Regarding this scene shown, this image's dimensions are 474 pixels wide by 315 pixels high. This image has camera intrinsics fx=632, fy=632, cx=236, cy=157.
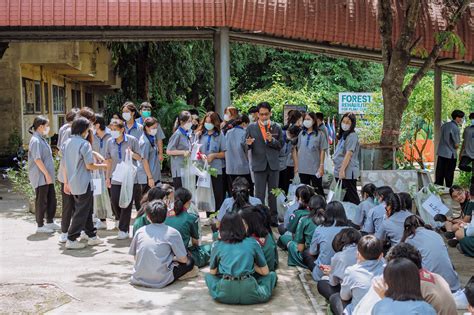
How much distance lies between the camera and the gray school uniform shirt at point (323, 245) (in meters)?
6.28

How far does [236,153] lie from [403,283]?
571cm

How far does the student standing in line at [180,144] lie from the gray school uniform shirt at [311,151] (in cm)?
181

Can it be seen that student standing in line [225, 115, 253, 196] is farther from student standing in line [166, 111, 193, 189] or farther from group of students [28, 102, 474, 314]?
student standing in line [166, 111, 193, 189]

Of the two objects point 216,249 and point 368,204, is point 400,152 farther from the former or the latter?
point 216,249

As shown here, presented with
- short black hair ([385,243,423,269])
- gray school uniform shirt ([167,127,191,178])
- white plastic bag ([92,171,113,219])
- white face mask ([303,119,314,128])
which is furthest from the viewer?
white face mask ([303,119,314,128])

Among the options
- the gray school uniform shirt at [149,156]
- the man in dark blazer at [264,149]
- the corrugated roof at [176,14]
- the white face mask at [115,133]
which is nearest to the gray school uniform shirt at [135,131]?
the gray school uniform shirt at [149,156]

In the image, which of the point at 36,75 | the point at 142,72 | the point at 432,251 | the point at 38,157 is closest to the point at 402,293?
the point at 432,251

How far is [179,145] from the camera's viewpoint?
9445 millimetres

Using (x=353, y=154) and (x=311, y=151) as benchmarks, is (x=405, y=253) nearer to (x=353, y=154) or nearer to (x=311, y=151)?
(x=353, y=154)

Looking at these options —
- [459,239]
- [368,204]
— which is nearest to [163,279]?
[368,204]

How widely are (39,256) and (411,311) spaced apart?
209 inches

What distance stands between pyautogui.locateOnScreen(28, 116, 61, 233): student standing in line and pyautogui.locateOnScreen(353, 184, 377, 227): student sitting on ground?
169 inches

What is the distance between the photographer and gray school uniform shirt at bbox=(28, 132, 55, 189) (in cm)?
871

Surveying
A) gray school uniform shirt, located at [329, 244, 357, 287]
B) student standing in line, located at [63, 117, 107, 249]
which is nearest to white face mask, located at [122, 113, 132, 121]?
student standing in line, located at [63, 117, 107, 249]
